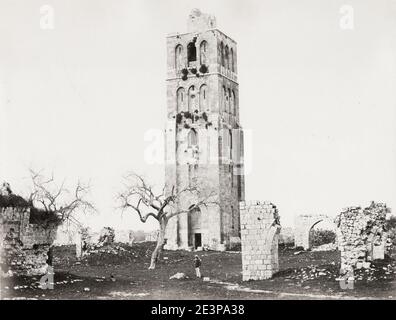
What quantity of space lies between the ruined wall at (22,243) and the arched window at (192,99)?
26.4 m

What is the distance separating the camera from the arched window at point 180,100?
47.5m

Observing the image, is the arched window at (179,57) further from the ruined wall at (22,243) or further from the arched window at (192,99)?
the ruined wall at (22,243)

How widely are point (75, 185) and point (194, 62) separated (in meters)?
22.3

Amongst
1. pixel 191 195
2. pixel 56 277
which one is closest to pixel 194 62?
pixel 191 195

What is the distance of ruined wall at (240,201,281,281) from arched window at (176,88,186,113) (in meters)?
24.7

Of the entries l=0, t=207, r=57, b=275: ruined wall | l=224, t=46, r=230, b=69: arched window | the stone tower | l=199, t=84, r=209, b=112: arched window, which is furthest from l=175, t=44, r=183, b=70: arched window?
l=0, t=207, r=57, b=275: ruined wall

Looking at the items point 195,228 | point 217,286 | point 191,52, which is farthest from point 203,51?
point 217,286

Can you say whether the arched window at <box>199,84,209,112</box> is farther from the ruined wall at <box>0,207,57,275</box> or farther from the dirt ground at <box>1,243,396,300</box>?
the ruined wall at <box>0,207,57,275</box>

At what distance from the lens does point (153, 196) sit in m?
33.2

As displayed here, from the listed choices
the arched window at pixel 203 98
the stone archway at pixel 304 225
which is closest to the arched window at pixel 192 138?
the arched window at pixel 203 98

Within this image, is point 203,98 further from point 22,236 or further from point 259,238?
point 22,236

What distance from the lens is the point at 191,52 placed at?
48.2m

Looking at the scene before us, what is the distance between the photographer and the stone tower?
151ft

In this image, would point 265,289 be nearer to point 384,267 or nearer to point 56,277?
point 384,267
